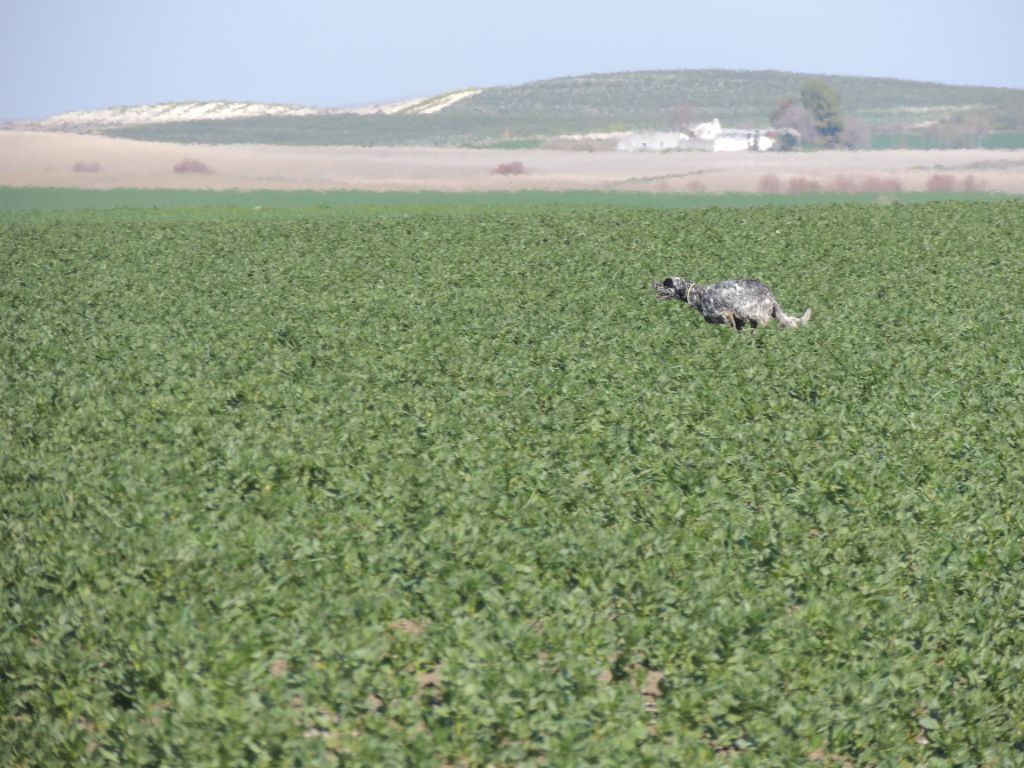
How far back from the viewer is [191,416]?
1312cm

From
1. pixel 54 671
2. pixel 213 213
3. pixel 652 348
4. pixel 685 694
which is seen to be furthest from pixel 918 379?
pixel 213 213

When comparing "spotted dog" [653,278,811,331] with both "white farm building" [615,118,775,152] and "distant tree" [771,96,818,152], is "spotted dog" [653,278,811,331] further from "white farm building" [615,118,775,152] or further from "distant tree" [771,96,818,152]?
"distant tree" [771,96,818,152]

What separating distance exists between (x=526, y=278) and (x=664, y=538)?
15408 millimetres

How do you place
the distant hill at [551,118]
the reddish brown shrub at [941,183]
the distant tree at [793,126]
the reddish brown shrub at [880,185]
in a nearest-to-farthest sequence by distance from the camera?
1. the reddish brown shrub at [880,185]
2. the reddish brown shrub at [941,183]
3. the distant tree at [793,126]
4. the distant hill at [551,118]

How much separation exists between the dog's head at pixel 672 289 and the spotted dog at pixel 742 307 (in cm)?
105

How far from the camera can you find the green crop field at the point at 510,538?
6840 mm

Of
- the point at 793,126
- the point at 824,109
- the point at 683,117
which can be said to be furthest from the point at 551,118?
the point at 824,109

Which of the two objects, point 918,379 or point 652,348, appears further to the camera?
point 652,348

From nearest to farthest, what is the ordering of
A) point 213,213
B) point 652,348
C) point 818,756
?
1. point 818,756
2. point 652,348
3. point 213,213

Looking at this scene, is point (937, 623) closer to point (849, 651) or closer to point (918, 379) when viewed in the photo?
point (849, 651)

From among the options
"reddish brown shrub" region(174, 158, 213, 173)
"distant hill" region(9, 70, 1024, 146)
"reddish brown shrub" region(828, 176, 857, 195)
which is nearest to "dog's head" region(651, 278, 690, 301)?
"reddish brown shrub" region(828, 176, 857, 195)

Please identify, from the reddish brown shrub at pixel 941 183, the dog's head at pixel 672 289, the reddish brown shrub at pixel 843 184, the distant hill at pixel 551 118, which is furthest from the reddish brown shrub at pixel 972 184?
the distant hill at pixel 551 118

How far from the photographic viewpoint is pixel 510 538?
362 inches

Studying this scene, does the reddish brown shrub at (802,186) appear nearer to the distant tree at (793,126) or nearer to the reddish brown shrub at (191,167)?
the reddish brown shrub at (191,167)
